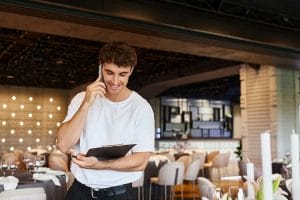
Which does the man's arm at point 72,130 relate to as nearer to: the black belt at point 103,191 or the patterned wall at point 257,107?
the black belt at point 103,191

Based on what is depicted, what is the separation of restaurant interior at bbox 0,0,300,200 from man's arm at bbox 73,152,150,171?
34 centimetres

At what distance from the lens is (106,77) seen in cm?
168

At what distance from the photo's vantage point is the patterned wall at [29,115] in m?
14.5

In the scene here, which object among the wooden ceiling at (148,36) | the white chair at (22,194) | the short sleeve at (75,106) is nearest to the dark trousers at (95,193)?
the short sleeve at (75,106)

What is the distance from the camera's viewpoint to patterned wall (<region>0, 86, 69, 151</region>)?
47.6 ft

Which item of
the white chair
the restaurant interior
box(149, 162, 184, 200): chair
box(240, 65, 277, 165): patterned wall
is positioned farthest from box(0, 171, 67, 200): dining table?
box(240, 65, 277, 165): patterned wall

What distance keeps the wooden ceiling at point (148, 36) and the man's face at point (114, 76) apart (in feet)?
11.4

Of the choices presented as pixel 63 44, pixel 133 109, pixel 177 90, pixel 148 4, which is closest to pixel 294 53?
pixel 148 4

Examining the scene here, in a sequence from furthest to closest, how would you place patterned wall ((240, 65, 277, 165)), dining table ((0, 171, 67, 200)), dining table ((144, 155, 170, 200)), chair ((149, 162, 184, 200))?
patterned wall ((240, 65, 277, 165))
dining table ((144, 155, 170, 200))
chair ((149, 162, 184, 200))
dining table ((0, 171, 67, 200))

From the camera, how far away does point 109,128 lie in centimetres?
176

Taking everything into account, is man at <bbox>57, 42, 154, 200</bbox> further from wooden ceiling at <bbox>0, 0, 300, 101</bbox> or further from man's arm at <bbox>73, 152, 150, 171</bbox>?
wooden ceiling at <bbox>0, 0, 300, 101</bbox>

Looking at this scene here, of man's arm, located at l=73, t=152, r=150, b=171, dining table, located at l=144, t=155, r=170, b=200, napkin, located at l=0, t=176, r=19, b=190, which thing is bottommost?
dining table, located at l=144, t=155, r=170, b=200

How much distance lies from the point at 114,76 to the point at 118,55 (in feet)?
0.30

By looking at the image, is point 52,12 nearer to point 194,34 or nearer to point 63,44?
point 194,34
